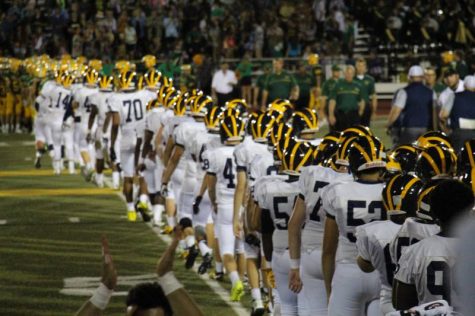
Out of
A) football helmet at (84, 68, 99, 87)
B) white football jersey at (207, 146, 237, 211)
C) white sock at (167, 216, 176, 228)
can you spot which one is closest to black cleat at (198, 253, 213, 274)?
white football jersey at (207, 146, 237, 211)

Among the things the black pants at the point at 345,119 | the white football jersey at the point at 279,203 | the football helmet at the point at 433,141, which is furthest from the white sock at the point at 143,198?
the football helmet at the point at 433,141

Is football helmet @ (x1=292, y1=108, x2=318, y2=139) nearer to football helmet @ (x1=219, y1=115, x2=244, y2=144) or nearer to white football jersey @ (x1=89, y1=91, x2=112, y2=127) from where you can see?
football helmet @ (x1=219, y1=115, x2=244, y2=144)

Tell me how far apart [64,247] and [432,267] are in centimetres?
916

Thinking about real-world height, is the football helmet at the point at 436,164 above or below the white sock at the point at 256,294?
above

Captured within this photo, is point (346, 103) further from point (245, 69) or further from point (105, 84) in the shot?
point (245, 69)

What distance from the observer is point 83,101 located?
69.1ft

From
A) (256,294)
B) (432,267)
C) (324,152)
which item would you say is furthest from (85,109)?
(432,267)

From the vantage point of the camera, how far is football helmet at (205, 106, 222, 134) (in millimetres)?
12477

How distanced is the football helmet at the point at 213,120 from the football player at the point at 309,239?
4264 mm

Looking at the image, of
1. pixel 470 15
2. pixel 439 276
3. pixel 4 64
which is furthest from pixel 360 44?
pixel 439 276

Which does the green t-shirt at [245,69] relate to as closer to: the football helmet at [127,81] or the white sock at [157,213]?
the football helmet at [127,81]

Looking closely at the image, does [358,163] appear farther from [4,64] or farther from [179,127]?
[4,64]

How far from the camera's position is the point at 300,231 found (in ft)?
26.7

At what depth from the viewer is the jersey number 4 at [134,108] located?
56.2 ft
